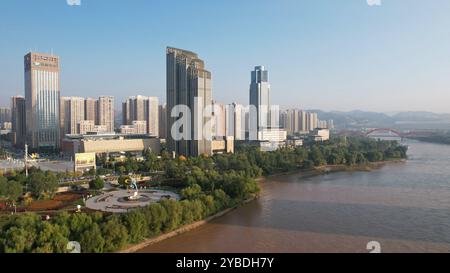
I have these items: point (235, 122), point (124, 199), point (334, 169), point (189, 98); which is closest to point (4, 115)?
point (235, 122)

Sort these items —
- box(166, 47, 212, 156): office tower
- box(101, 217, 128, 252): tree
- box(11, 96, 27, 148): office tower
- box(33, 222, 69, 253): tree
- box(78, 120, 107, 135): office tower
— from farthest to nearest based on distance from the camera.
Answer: box(78, 120, 107, 135): office tower
box(11, 96, 27, 148): office tower
box(166, 47, 212, 156): office tower
box(101, 217, 128, 252): tree
box(33, 222, 69, 253): tree

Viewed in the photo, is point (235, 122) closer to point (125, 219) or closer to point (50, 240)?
point (125, 219)

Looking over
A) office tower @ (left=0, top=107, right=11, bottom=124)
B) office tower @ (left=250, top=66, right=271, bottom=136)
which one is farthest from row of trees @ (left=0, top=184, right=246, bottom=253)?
office tower @ (left=0, top=107, right=11, bottom=124)

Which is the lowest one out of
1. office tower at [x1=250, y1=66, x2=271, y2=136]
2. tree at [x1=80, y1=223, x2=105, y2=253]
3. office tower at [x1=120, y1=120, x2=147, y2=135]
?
tree at [x1=80, y1=223, x2=105, y2=253]

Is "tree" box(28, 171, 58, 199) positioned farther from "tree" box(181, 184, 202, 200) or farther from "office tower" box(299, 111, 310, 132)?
"office tower" box(299, 111, 310, 132)

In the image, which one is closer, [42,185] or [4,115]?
[42,185]
